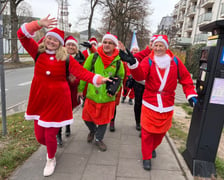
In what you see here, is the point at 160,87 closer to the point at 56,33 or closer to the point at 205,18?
the point at 56,33

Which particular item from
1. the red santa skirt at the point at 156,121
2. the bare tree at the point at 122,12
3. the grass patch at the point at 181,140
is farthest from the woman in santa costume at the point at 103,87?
the bare tree at the point at 122,12

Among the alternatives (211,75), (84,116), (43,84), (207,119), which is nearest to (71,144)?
(84,116)

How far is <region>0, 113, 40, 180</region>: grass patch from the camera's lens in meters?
2.61

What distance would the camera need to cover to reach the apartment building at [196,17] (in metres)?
25.3

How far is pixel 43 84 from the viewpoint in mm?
2316

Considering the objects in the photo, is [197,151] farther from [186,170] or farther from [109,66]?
[109,66]

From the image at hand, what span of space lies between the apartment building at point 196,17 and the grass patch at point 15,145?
55.2ft

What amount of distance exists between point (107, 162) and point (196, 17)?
37.4m

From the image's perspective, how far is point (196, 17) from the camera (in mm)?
33469

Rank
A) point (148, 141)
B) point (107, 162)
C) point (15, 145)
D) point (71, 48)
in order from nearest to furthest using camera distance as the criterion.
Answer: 1. point (148, 141)
2. point (107, 162)
3. point (15, 145)
4. point (71, 48)

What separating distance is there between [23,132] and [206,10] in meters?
35.5

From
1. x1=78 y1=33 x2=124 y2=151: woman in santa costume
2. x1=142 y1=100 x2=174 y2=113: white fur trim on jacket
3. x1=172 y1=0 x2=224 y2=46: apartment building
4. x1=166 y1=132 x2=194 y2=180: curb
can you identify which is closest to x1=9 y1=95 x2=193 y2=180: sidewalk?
x1=166 y1=132 x2=194 y2=180: curb

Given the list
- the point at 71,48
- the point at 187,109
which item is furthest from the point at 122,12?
the point at 71,48

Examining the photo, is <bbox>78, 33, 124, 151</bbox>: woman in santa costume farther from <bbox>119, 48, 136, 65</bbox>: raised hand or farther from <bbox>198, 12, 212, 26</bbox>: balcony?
<bbox>198, 12, 212, 26</bbox>: balcony
